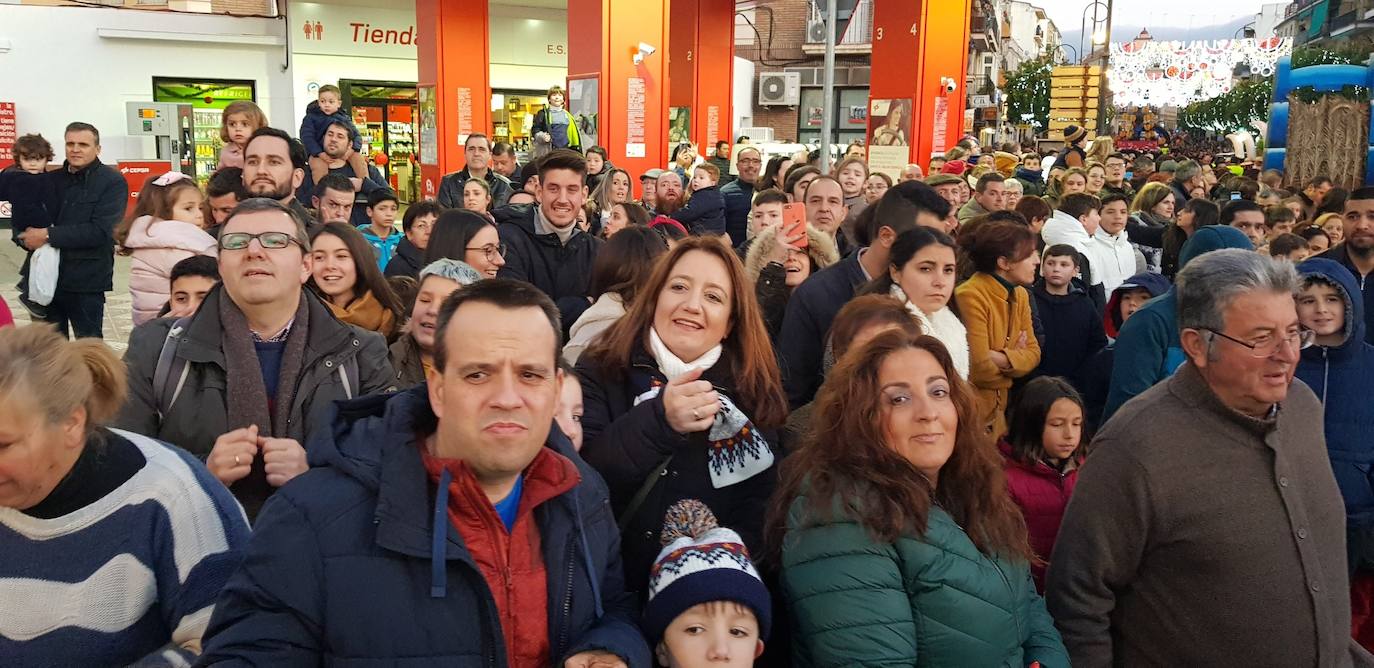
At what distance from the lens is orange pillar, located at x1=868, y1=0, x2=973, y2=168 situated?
53.0 feet

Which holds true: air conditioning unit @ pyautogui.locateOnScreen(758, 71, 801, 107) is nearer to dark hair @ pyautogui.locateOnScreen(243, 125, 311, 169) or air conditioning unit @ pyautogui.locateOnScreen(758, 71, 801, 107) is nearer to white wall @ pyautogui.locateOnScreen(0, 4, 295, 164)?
white wall @ pyautogui.locateOnScreen(0, 4, 295, 164)

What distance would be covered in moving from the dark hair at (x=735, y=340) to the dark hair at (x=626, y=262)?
2.71 feet

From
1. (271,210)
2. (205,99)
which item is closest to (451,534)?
(271,210)

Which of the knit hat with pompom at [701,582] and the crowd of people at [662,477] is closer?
the crowd of people at [662,477]

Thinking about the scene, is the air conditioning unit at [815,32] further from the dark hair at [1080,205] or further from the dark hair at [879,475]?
the dark hair at [879,475]

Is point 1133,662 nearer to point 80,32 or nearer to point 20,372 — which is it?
point 20,372

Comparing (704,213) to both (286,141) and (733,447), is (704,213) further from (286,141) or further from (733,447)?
(733,447)

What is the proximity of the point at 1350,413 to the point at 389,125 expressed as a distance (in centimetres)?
2257

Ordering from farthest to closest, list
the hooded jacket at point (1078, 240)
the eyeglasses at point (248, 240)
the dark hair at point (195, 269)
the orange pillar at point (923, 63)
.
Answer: the orange pillar at point (923, 63) < the hooded jacket at point (1078, 240) < the dark hair at point (195, 269) < the eyeglasses at point (248, 240)

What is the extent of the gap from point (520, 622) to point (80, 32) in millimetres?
22900

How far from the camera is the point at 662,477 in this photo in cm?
273

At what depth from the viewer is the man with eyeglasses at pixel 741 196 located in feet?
32.0

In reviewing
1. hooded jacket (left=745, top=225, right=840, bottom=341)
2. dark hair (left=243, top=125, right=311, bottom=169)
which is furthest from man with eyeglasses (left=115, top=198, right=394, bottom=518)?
dark hair (left=243, top=125, right=311, bottom=169)

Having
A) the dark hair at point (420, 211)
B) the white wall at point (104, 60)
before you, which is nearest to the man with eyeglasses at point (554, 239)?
the dark hair at point (420, 211)
